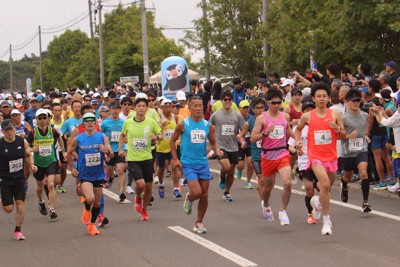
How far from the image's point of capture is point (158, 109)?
65.0 ft

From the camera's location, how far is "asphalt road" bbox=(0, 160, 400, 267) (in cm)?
1052

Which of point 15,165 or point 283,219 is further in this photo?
point 15,165

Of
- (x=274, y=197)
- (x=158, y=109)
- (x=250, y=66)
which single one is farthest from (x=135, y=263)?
→ (x=250, y=66)

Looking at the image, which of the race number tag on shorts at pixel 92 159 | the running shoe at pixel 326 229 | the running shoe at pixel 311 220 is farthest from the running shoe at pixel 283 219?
the race number tag on shorts at pixel 92 159

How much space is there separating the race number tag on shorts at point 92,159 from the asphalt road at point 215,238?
105cm

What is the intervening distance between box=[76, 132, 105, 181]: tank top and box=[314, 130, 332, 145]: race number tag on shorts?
10.9ft

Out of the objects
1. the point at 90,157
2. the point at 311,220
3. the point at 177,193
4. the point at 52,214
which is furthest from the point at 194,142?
the point at 177,193

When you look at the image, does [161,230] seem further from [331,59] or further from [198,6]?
[198,6]

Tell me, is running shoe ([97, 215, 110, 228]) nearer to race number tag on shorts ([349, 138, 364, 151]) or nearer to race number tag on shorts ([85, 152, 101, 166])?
race number tag on shorts ([85, 152, 101, 166])

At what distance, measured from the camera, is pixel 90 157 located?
13.1 meters

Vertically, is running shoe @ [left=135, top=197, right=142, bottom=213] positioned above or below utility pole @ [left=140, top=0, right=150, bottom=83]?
below

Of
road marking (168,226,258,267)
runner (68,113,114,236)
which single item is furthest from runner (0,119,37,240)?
road marking (168,226,258,267)

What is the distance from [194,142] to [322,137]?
74.5 inches

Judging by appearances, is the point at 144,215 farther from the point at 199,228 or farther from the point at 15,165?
the point at 15,165
